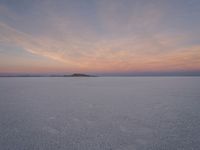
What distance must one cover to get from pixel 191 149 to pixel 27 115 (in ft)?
19.6

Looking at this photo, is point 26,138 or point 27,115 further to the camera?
point 27,115

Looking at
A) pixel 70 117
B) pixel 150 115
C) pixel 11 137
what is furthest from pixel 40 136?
pixel 150 115

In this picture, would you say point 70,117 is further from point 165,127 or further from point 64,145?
point 165,127

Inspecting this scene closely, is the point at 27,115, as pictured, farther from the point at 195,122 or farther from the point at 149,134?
the point at 195,122

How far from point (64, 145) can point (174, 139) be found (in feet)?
9.74

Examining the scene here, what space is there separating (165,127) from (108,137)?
81.9 inches

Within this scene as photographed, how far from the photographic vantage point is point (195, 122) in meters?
4.96

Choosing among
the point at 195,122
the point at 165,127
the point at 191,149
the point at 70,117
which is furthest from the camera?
the point at 70,117

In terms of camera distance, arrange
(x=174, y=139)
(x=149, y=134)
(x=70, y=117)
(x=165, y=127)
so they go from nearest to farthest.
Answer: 1. (x=174, y=139)
2. (x=149, y=134)
3. (x=165, y=127)
4. (x=70, y=117)

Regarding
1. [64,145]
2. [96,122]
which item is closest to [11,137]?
[64,145]

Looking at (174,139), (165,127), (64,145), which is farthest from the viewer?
(165,127)

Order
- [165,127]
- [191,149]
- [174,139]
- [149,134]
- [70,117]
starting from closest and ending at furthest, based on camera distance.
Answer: [191,149]
[174,139]
[149,134]
[165,127]
[70,117]

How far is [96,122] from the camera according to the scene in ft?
16.8

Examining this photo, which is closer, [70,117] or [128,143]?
[128,143]
